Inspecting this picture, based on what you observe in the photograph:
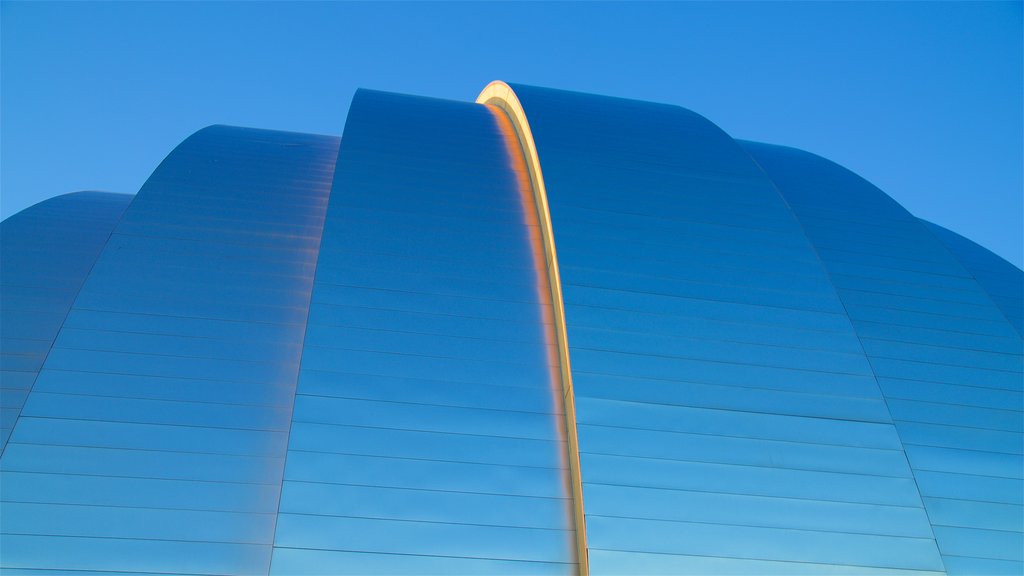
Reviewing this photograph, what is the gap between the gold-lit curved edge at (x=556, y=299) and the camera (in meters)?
10.1

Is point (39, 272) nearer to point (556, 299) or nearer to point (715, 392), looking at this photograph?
point (556, 299)

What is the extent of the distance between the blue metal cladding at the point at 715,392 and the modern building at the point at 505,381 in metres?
0.04

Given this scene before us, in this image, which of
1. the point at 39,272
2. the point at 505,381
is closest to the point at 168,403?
the point at 505,381

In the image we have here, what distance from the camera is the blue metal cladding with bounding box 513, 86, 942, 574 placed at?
1017cm

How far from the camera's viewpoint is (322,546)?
9.41m

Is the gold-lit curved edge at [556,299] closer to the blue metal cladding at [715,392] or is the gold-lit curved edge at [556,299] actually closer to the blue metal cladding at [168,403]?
the blue metal cladding at [715,392]

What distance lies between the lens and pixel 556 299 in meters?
12.8

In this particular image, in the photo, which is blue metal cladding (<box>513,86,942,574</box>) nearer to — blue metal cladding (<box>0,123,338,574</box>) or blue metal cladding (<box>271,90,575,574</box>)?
blue metal cladding (<box>271,90,575,574</box>)

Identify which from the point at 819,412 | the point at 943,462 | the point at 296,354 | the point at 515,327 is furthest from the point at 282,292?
the point at 943,462

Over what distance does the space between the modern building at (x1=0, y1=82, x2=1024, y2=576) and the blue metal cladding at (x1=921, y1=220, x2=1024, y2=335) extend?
2.88m

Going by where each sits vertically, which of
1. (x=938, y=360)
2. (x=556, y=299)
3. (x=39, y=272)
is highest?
(x=39, y=272)

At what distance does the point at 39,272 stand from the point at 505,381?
1052cm

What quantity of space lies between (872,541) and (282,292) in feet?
32.2

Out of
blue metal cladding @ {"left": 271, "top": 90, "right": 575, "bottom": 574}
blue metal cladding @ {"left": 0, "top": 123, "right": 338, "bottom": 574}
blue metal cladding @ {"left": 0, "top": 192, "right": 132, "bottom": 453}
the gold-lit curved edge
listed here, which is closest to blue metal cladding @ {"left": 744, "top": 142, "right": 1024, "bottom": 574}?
the gold-lit curved edge
